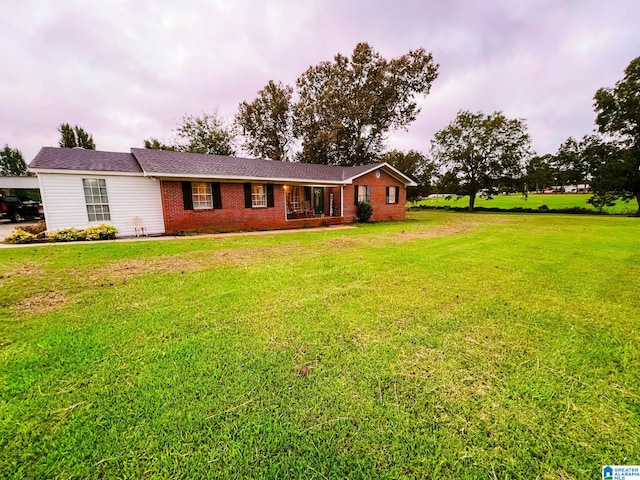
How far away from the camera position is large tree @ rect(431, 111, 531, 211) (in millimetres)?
28453

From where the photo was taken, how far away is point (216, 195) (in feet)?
42.5

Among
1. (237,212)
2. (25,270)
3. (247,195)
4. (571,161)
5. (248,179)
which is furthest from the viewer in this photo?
(571,161)

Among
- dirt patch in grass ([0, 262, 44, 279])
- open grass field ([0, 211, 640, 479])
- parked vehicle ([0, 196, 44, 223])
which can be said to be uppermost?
parked vehicle ([0, 196, 44, 223])

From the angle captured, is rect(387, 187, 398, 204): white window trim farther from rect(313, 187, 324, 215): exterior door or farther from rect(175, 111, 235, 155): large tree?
rect(175, 111, 235, 155): large tree

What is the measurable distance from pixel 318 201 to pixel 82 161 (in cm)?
1329

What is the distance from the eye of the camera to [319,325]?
3178 mm

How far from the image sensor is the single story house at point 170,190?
1061 centimetres

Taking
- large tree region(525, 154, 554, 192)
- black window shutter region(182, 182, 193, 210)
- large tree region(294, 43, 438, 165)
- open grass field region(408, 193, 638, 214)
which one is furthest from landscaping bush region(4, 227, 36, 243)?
large tree region(525, 154, 554, 192)

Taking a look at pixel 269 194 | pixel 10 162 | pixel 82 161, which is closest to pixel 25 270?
pixel 82 161

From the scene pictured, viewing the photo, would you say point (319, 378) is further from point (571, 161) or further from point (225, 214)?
point (571, 161)

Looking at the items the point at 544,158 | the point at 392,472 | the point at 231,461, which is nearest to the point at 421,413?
the point at 392,472

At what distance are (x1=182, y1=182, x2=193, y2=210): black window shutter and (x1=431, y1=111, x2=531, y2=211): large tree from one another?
30.3 m

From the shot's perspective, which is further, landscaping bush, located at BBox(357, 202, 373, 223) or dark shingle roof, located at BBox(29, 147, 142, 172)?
landscaping bush, located at BBox(357, 202, 373, 223)

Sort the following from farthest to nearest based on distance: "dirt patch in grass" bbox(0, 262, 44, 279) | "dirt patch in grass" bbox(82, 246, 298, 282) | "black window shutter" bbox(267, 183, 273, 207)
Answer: "black window shutter" bbox(267, 183, 273, 207), "dirt patch in grass" bbox(82, 246, 298, 282), "dirt patch in grass" bbox(0, 262, 44, 279)
